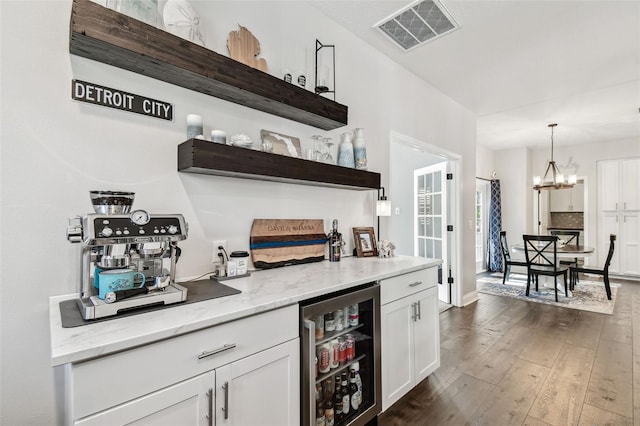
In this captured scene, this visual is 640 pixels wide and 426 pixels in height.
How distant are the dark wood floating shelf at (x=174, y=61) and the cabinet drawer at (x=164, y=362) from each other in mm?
1149

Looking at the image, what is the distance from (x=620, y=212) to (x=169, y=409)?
26.8ft

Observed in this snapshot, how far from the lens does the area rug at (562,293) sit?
415 centimetres

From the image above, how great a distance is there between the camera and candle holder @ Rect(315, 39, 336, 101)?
2.11 metres

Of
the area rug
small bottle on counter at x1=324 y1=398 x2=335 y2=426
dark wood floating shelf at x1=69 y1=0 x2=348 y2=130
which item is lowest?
the area rug

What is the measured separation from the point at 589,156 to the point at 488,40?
5.62 metres

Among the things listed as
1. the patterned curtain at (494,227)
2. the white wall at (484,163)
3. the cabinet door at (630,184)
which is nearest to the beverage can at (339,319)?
the white wall at (484,163)

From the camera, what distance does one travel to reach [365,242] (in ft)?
8.21

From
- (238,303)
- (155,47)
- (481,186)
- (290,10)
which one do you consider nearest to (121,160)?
(155,47)

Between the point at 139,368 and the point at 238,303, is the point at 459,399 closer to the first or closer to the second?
the point at 238,303

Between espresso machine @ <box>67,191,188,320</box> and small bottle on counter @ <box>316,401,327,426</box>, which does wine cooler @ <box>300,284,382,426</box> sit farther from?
espresso machine @ <box>67,191,188,320</box>

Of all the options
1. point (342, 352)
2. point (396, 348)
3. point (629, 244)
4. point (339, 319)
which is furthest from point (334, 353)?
point (629, 244)

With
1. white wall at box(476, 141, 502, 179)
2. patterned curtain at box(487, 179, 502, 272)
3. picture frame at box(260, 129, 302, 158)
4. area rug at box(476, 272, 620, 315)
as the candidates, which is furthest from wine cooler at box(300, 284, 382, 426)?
patterned curtain at box(487, 179, 502, 272)

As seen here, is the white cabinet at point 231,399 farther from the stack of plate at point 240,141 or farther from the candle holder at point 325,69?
the candle holder at point 325,69

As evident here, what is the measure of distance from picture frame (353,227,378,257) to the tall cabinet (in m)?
6.40
